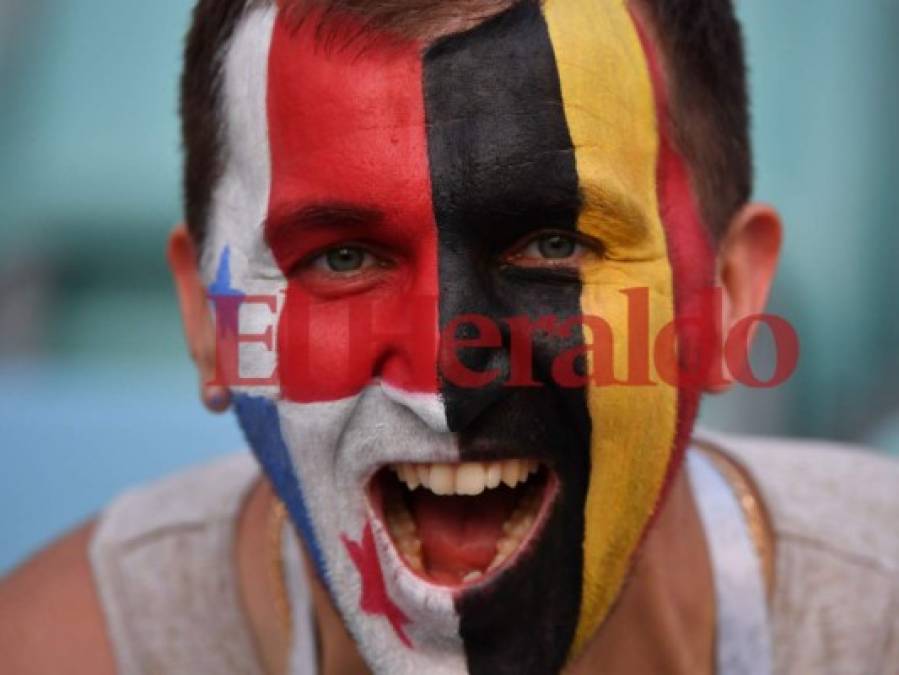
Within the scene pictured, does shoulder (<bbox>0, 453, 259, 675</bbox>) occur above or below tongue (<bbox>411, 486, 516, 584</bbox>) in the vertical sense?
below

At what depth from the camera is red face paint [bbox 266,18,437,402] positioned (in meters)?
1.57

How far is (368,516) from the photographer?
5.39ft

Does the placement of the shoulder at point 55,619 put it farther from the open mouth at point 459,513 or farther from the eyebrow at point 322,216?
the eyebrow at point 322,216

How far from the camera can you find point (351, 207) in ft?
5.23

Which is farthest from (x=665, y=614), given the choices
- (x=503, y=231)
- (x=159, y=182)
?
(x=159, y=182)

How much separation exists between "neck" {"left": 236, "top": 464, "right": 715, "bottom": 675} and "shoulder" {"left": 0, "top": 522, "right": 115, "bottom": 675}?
22cm

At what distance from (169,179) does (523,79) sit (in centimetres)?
319

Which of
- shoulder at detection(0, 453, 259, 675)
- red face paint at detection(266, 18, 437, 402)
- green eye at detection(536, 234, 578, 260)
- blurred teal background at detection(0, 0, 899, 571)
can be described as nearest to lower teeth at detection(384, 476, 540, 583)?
red face paint at detection(266, 18, 437, 402)

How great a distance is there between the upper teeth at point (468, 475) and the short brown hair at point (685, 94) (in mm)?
422

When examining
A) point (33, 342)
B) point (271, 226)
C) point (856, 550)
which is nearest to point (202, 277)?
point (271, 226)

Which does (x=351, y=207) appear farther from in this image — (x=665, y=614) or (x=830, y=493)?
(x=830, y=493)

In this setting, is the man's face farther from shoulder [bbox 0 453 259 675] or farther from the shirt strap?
shoulder [bbox 0 453 259 675]

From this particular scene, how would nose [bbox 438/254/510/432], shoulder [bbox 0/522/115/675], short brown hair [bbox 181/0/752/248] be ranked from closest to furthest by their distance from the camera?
nose [bbox 438/254/510/432] < short brown hair [bbox 181/0/752/248] < shoulder [bbox 0/522/115/675]

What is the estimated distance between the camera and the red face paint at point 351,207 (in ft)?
5.14
